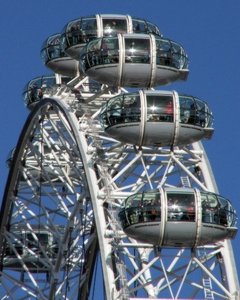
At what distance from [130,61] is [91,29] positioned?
790cm

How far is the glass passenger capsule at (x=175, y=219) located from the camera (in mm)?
131125

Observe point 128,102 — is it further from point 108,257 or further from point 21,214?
point 21,214

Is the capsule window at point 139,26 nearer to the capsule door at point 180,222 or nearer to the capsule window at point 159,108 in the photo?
the capsule window at point 159,108

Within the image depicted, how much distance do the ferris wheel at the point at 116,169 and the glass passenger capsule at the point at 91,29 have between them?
5 cm

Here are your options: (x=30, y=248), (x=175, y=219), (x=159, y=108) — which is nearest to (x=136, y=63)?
(x=159, y=108)

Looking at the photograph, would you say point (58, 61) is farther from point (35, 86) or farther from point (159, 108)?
point (159, 108)

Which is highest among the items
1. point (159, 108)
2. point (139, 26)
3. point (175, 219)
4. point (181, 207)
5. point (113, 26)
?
point (139, 26)

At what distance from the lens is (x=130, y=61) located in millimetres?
140125

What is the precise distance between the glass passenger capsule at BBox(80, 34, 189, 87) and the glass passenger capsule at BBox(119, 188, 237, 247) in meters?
9.31

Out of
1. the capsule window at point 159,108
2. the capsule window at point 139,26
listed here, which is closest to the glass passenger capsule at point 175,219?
the capsule window at point 159,108

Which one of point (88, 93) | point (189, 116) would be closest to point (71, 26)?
point (88, 93)

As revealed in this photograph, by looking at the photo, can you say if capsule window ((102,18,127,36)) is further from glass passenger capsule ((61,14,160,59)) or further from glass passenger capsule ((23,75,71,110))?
glass passenger capsule ((23,75,71,110))

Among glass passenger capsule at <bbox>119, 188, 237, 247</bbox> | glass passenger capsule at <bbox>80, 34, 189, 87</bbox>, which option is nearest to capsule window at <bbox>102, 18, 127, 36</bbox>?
glass passenger capsule at <bbox>80, 34, 189, 87</bbox>

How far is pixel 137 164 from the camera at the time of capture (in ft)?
457
